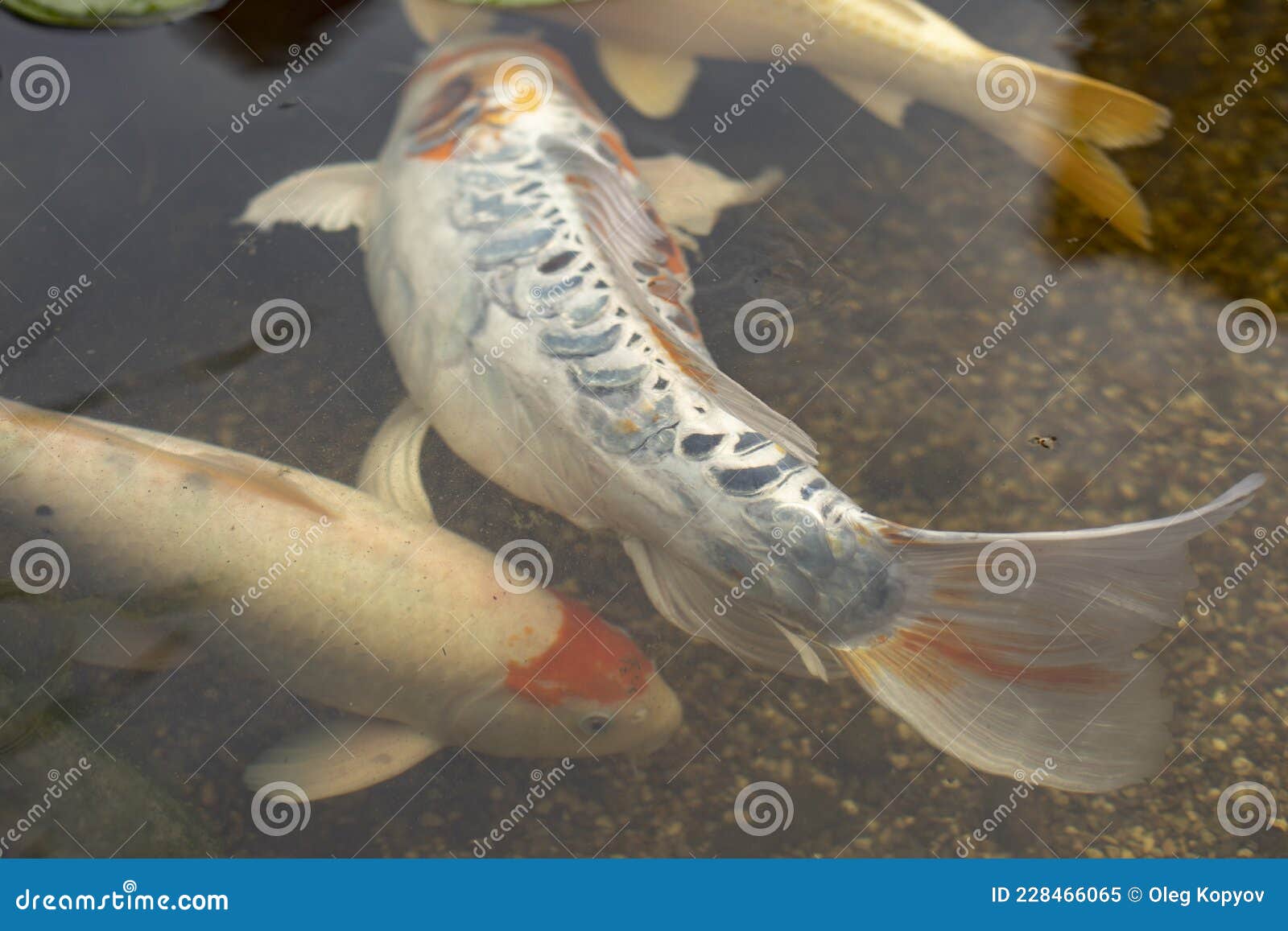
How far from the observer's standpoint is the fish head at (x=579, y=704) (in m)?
3.07

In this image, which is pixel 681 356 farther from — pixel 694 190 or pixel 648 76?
pixel 648 76

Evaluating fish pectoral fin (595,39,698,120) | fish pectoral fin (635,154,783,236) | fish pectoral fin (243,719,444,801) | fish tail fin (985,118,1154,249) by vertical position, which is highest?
fish tail fin (985,118,1154,249)

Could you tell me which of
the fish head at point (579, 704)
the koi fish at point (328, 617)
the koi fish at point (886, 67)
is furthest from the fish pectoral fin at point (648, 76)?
the fish head at point (579, 704)

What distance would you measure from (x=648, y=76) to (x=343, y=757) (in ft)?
9.38

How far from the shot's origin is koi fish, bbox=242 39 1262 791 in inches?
100

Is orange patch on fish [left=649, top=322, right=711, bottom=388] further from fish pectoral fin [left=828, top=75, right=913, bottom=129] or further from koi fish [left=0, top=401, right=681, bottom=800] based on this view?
fish pectoral fin [left=828, top=75, right=913, bottom=129]

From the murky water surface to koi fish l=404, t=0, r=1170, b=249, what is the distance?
9 cm

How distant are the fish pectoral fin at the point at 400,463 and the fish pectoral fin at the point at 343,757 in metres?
0.67

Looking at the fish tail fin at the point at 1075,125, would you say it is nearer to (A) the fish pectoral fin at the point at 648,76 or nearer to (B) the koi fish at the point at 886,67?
(B) the koi fish at the point at 886,67

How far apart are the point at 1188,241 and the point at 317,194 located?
3287 mm

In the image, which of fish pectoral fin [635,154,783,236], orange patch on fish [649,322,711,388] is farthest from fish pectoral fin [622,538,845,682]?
fish pectoral fin [635,154,783,236]

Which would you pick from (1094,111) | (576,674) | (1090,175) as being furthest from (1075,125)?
(576,674)

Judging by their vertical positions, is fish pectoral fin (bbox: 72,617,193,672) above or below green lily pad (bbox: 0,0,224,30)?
below

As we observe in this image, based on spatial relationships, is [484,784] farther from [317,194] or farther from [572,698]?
[317,194]
